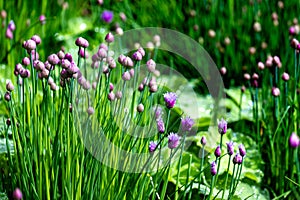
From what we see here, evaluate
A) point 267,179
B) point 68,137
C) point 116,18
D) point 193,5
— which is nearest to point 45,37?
point 116,18

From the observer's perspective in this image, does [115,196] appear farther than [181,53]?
No

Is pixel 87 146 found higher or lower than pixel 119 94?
lower

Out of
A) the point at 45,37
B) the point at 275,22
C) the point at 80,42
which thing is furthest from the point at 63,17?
the point at 80,42

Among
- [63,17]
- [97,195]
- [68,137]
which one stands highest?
[63,17]

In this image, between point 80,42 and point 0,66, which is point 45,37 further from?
point 80,42

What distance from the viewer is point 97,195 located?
1.61 meters

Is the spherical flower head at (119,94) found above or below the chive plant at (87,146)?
above

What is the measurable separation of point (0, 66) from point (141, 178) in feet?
4.81

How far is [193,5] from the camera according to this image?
3.91 meters

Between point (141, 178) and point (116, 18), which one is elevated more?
point (116, 18)

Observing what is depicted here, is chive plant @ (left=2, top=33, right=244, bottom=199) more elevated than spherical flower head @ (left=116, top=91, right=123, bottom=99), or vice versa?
spherical flower head @ (left=116, top=91, right=123, bottom=99)

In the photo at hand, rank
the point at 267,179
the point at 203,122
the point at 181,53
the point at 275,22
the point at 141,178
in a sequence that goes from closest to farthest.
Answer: the point at 141,178 < the point at 267,179 < the point at 203,122 < the point at 275,22 < the point at 181,53

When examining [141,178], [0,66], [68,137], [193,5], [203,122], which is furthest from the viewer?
[193,5]

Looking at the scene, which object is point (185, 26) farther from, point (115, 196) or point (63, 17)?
point (115, 196)
